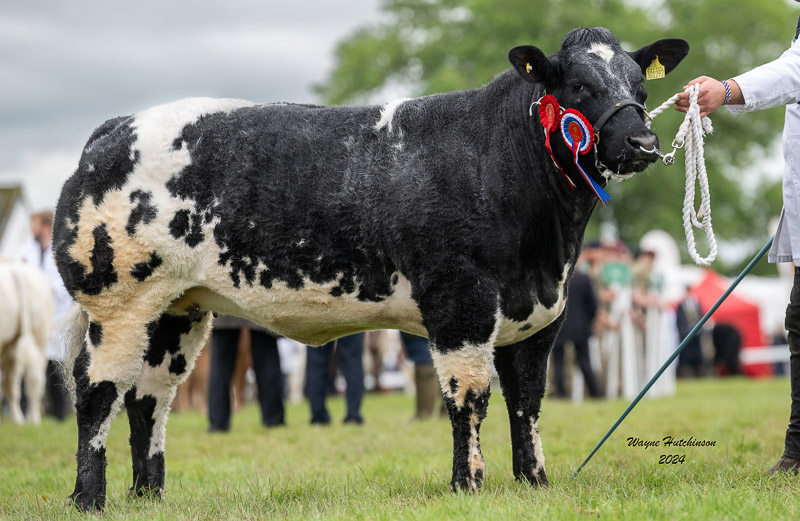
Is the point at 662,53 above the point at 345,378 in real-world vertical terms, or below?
above

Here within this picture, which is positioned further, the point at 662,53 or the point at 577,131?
the point at 662,53

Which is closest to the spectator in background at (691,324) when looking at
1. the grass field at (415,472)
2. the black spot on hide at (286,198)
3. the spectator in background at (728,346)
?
the spectator in background at (728,346)

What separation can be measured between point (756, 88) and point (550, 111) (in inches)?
47.9

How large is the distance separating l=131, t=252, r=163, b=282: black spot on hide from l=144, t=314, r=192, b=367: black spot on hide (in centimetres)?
52

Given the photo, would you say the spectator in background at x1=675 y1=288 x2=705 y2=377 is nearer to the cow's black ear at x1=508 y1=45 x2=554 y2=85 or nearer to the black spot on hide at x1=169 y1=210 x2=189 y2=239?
the cow's black ear at x1=508 y1=45 x2=554 y2=85

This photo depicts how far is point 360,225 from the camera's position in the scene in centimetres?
483

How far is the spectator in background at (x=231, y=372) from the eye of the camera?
1037cm

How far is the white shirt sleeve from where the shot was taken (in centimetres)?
498

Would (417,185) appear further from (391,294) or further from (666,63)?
(666,63)

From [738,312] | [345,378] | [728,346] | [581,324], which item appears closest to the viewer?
[345,378]

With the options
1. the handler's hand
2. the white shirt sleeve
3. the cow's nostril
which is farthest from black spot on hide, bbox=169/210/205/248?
the white shirt sleeve

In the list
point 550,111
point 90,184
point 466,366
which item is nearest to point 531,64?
point 550,111

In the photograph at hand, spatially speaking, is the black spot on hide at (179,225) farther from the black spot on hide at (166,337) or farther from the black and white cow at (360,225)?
the black spot on hide at (166,337)

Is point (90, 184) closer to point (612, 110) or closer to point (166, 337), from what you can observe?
point (166, 337)
